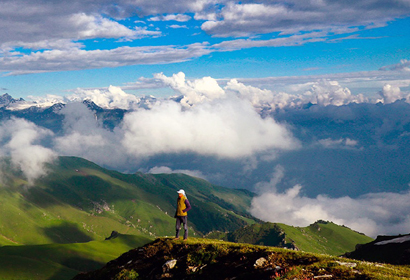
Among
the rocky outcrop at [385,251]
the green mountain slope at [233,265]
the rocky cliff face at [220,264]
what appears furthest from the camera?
the rocky outcrop at [385,251]

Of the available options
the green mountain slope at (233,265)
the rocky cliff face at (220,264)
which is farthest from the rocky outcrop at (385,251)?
the rocky cliff face at (220,264)

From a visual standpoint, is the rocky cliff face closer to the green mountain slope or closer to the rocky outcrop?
the green mountain slope

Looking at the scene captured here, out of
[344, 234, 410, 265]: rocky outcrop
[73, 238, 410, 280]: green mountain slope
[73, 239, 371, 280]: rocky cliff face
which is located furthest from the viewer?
[344, 234, 410, 265]: rocky outcrop

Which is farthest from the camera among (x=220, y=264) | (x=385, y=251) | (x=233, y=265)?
(x=385, y=251)

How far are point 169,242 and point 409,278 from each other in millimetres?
21479

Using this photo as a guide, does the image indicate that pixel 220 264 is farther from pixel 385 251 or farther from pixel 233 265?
pixel 385 251

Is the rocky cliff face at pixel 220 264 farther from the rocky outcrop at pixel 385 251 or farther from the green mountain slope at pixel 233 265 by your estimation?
the rocky outcrop at pixel 385 251

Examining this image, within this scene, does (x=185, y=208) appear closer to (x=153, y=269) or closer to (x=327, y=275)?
(x=153, y=269)

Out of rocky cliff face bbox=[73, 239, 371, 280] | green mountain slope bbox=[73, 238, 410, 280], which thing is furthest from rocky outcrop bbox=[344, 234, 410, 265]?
rocky cliff face bbox=[73, 239, 371, 280]

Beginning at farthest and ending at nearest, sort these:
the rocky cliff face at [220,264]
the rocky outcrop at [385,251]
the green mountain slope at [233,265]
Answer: the rocky outcrop at [385,251]
the rocky cliff face at [220,264]
the green mountain slope at [233,265]

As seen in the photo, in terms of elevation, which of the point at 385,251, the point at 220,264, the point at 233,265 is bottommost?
the point at 385,251

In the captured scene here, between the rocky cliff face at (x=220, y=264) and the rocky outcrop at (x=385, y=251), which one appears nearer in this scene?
the rocky cliff face at (x=220, y=264)

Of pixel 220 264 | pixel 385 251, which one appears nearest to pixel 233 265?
pixel 220 264

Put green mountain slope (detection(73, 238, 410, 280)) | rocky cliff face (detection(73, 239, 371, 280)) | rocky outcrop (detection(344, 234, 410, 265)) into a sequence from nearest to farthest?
1. green mountain slope (detection(73, 238, 410, 280))
2. rocky cliff face (detection(73, 239, 371, 280))
3. rocky outcrop (detection(344, 234, 410, 265))
